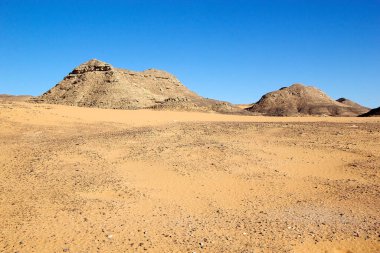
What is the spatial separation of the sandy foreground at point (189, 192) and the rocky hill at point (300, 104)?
50.2 meters

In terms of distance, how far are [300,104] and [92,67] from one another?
39327 millimetres

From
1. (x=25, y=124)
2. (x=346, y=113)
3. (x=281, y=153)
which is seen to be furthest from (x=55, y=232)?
(x=346, y=113)

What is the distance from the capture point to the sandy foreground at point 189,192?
5562 millimetres

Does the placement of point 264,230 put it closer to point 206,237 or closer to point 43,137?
point 206,237

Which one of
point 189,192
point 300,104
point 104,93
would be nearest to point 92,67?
point 104,93

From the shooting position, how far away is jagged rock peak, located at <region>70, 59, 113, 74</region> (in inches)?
1923

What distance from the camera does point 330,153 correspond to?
10.7m

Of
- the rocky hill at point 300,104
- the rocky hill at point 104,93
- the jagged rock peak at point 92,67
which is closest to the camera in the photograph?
the rocky hill at point 104,93

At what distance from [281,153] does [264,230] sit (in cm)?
529

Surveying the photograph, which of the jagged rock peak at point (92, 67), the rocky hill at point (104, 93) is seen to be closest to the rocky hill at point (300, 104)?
the rocky hill at point (104, 93)

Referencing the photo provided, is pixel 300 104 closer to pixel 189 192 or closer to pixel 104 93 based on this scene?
pixel 104 93

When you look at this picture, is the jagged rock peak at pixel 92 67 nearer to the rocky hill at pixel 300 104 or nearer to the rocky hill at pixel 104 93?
the rocky hill at pixel 104 93

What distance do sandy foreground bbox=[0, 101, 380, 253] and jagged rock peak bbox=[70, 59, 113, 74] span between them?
36581mm

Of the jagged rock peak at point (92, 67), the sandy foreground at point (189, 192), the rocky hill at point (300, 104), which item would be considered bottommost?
the sandy foreground at point (189, 192)
